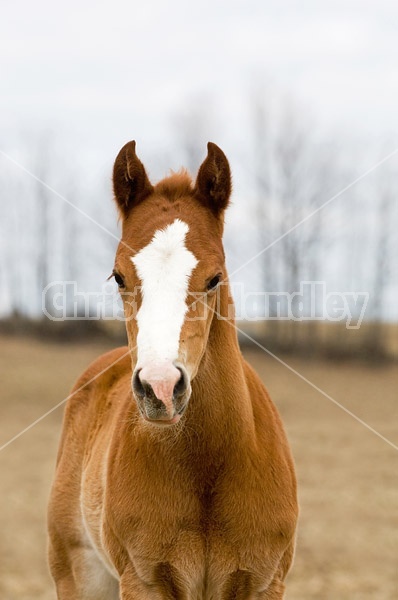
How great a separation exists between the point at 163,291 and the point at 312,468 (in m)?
15.9

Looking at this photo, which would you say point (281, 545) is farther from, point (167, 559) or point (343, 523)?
point (343, 523)

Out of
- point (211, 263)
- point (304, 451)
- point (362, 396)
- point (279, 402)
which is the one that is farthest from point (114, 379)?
point (362, 396)

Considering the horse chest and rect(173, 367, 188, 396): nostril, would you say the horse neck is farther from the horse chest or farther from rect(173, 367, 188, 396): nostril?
rect(173, 367, 188, 396): nostril

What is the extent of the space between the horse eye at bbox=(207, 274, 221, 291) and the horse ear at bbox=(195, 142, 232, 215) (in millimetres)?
598

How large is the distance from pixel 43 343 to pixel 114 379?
29.5 metres

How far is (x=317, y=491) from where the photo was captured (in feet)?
53.9

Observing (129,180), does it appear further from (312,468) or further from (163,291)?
(312,468)

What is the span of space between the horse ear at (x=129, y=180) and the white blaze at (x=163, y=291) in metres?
0.56

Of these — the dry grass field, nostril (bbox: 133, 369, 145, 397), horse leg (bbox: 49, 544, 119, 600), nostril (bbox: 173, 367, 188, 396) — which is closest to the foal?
nostril (bbox: 173, 367, 188, 396)

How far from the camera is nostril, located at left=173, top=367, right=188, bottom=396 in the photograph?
3.32 metres

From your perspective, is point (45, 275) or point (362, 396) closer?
point (362, 396)

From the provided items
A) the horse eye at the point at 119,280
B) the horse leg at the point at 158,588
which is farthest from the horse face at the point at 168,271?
the horse leg at the point at 158,588

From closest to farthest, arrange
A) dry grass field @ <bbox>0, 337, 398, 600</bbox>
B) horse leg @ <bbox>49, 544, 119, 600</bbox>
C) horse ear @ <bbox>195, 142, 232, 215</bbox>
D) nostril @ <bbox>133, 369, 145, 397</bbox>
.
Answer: nostril @ <bbox>133, 369, 145, 397</bbox>
horse ear @ <bbox>195, 142, 232, 215</bbox>
horse leg @ <bbox>49, 544, 119, 600</bbox>
dry grass field @ <bbox>0, 337, 398, 600</bbox>

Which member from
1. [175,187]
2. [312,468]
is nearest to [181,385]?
[175,187]
